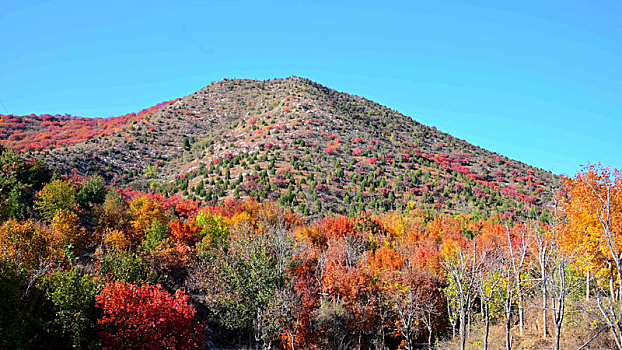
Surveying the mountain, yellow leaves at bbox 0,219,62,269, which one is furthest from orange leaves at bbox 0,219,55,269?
the mountain

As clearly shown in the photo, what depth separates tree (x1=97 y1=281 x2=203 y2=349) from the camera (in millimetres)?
22406

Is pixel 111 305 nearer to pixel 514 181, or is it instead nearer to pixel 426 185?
pixel 426 185

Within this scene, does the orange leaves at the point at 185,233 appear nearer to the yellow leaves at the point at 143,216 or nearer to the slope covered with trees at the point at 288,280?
the slope covered with trees at the point at 288,280

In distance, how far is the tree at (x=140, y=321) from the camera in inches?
882

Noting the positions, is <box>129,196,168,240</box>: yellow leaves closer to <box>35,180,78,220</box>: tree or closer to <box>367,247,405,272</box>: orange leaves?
<box>35,180,78,220</box>: tree

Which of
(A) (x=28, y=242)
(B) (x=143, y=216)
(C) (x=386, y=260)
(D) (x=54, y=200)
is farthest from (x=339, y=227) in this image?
(A) (x=28, y=242)

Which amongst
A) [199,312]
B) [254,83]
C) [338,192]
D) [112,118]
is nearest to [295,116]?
[338,192]

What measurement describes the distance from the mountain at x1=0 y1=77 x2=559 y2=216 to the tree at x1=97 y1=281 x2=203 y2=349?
43518 millimetres

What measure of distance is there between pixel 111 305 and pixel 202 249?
1757 centimetres

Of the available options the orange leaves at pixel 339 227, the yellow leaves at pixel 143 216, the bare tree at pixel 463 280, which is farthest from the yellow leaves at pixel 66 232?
the bare tree at pixel 463 280

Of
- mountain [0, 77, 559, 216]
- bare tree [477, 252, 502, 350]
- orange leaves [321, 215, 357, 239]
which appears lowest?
bare tree [477, 252, 502, 350]

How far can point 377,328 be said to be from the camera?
35.2 metres

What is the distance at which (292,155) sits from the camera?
83.7m

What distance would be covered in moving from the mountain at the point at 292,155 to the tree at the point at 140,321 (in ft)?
143
